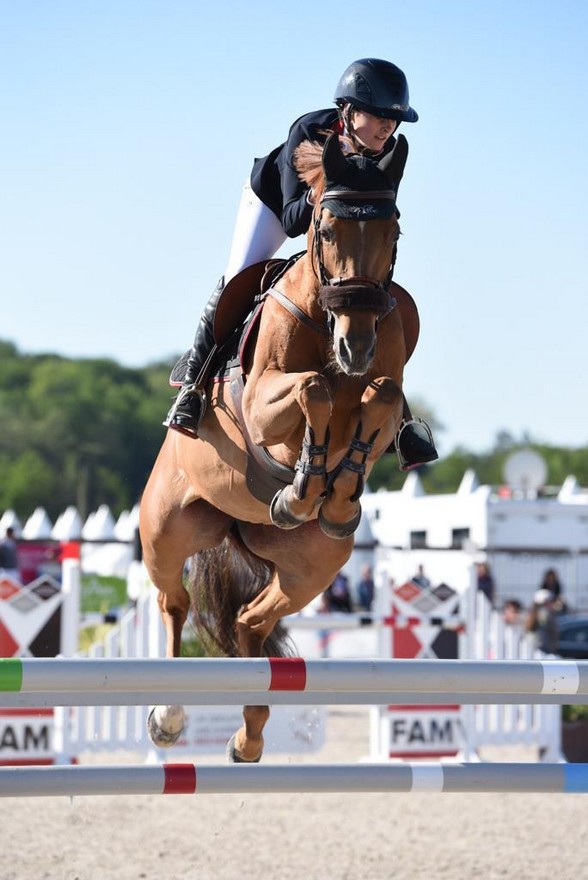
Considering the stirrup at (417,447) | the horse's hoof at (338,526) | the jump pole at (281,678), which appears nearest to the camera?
the jump pole at (281,678)

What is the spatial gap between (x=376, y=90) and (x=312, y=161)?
39cm

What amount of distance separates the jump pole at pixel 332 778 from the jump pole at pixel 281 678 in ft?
0.85

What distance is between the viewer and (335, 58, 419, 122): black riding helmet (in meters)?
Result: 4.59

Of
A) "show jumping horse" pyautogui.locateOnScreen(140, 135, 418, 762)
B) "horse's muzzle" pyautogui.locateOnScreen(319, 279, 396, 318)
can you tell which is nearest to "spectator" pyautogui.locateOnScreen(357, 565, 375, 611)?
"show jumping horse" pyautogui.locateOnScreen(140, 135, 418, 762)

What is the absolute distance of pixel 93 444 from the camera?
303 feet

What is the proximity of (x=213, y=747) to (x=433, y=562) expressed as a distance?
10.1 meters

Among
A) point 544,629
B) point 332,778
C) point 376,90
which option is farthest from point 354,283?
point 544,629

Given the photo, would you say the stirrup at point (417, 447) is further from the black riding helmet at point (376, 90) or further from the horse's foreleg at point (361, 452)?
the black riding helmet at point (376, 90)

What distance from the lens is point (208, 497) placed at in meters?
5.56

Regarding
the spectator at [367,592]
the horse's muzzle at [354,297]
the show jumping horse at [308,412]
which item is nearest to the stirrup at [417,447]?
the show jumping horse at [308,412]

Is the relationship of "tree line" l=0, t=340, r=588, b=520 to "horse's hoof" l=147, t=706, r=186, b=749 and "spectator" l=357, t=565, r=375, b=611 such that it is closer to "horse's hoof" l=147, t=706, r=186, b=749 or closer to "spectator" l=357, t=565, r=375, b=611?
"spectator" l=357, t=565, r=375, b=611

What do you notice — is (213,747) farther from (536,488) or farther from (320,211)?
(536,488)

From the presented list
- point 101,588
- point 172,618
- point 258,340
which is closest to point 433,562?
point 101,588

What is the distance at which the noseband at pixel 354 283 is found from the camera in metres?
4.40
